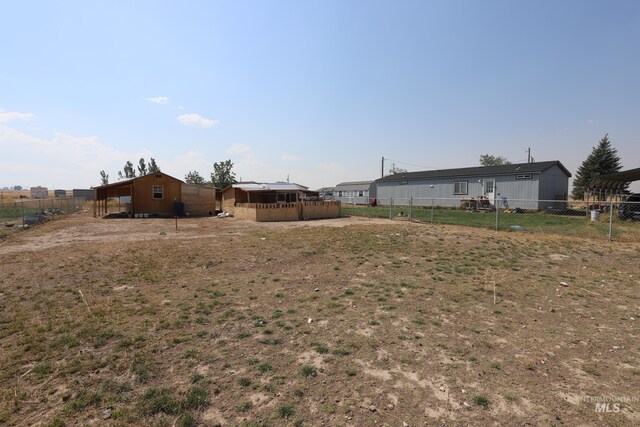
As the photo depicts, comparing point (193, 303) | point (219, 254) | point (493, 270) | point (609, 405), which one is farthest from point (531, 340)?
point (219, 254)

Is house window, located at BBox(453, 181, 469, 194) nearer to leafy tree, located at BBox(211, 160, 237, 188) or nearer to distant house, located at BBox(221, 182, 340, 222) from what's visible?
distant house, located at BBox(221, 182, 340, 222)

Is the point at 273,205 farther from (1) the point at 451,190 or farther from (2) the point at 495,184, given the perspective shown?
(2) the point at 495,184

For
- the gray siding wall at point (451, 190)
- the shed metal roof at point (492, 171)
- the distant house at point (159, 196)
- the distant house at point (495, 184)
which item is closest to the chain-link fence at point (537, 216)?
the gray siding wall at point (451, 190)

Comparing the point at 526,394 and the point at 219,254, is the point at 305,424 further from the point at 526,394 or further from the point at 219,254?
the point at 219,254

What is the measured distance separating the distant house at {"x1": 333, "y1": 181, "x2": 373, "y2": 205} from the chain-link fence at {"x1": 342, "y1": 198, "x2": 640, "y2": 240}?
5258mm

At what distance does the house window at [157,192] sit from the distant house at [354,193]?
26.6 m

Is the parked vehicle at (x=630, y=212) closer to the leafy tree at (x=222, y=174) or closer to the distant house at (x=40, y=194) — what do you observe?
the leafy tree at (x=222, y=174)

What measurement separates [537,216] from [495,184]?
7.13m

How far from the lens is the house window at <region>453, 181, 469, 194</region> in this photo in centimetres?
3042

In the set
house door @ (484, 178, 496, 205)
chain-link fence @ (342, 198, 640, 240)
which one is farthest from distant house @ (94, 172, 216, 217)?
house door @ (484, 178, 496, 205)

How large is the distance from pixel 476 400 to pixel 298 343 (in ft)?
6.81

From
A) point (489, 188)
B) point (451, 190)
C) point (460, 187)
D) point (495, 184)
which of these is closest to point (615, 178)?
point (495, 184)

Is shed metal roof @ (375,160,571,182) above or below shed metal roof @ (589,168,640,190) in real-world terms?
above

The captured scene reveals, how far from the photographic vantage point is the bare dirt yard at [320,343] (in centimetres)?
277
